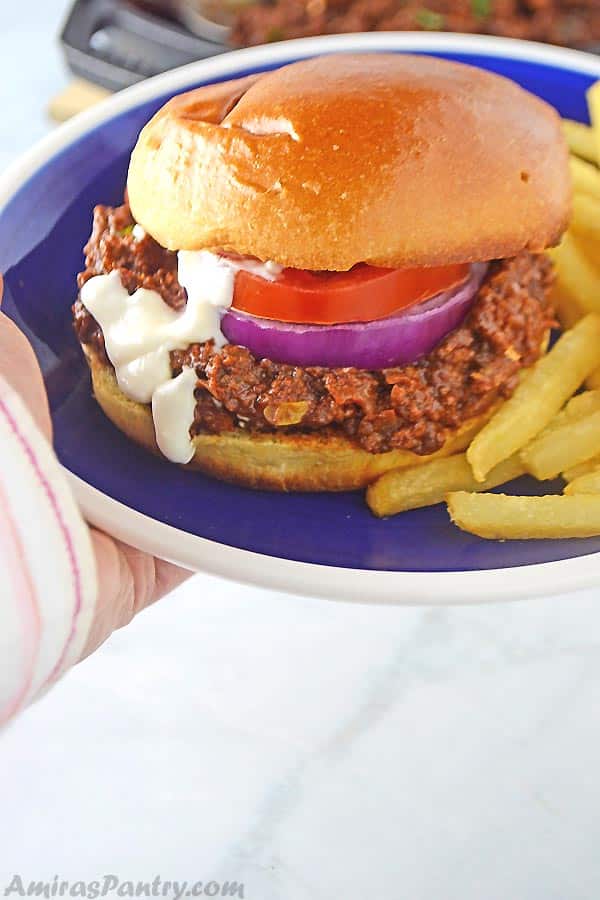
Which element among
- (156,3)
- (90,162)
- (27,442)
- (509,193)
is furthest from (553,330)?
(156,3)

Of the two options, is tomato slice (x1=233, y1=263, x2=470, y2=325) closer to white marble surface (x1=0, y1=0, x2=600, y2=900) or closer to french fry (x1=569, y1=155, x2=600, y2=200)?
french fry (x1=569, y1=155, x2=600, y2=200)

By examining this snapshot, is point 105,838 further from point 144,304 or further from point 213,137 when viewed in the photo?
point 213,137

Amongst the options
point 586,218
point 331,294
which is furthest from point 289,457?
point 586,218

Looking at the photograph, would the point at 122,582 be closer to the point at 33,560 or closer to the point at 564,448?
the point at 33,560

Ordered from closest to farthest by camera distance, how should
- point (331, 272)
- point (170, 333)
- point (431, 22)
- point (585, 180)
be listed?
point (331, 272) → point (170, 333) → point (585, 180) → point (431, 22)

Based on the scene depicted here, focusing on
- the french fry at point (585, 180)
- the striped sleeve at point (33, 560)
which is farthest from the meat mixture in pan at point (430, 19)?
the striped sleeve at point (33, 560)

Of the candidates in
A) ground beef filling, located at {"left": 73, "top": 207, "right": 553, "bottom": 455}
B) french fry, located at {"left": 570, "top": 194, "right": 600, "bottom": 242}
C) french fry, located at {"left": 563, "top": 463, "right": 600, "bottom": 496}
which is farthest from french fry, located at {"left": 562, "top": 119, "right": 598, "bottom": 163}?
french fry, located at {"left": 563, "top": 463, "right": 600, "bottom": 496}
